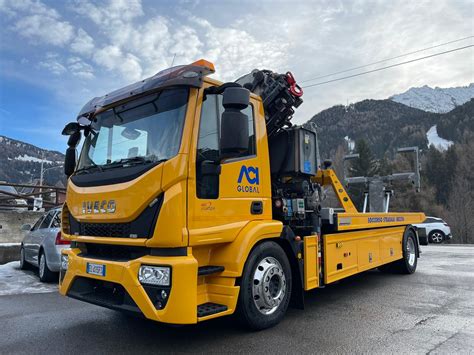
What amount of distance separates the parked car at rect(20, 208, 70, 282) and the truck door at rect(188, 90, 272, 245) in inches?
170

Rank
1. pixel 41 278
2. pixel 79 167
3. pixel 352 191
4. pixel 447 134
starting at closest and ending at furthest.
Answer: pixel 79 167 → pixel 41 278 → pixel 352 191 → pixel 447 134

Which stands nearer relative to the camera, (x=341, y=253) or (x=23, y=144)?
(x=341, y=253)

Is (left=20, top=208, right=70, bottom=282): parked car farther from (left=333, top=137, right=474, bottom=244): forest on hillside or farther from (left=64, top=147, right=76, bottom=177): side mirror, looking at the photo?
(left=333, top=137, right=474, bottom=244): forest on hillside

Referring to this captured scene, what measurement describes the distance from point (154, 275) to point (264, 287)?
1346 millimetres

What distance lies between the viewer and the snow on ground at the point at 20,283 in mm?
7090

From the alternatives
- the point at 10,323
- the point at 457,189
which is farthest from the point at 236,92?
the point at 457,189

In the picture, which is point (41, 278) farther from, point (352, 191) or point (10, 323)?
point (352, 191)

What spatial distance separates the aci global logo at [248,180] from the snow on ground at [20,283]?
4784 millimetres

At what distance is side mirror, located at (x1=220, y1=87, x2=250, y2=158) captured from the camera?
3.69 metres

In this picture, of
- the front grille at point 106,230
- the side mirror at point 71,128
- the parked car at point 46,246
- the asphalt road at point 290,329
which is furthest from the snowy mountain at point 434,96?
the front grille at point 106,230

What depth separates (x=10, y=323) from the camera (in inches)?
193

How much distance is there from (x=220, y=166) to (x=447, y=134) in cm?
9736

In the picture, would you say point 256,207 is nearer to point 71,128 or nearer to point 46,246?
point 71,128

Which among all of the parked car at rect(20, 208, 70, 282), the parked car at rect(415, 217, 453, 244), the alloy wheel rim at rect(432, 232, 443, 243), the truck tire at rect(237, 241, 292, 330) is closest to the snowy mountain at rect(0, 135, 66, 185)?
the parked car at rect(415, 217, 453, 244)
